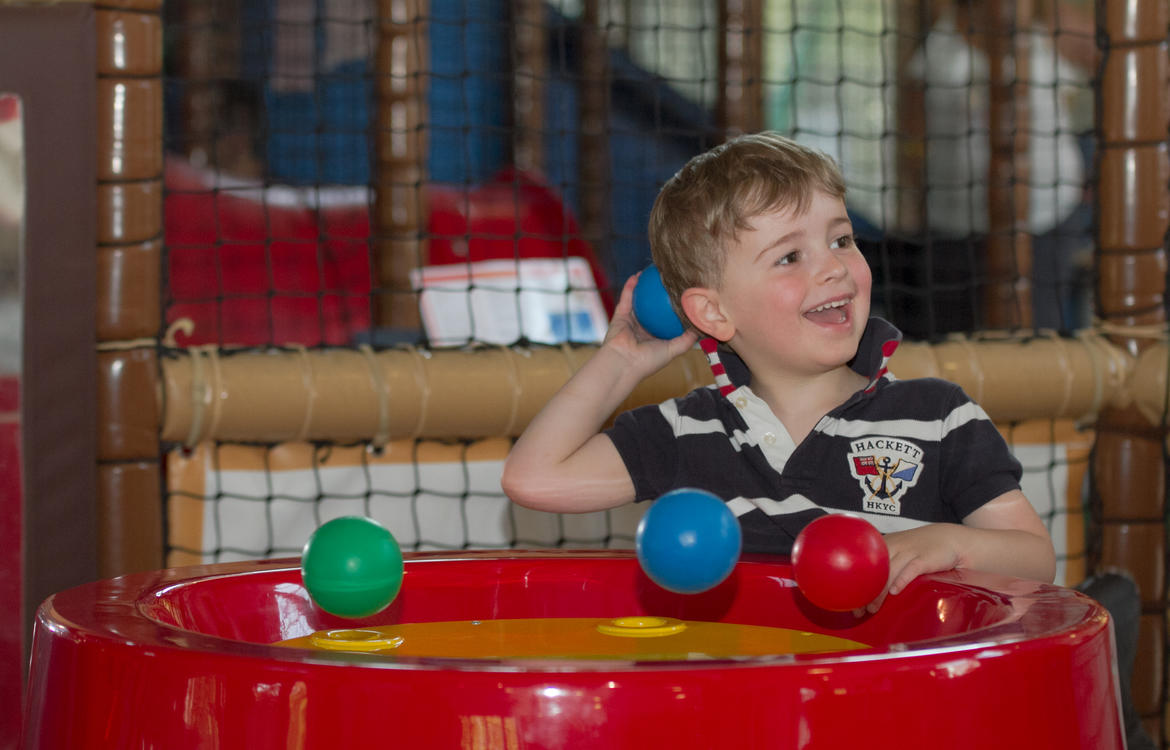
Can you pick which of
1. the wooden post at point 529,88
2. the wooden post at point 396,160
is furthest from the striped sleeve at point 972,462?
the wooden post at point 529,88

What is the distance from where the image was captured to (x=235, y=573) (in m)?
0.88

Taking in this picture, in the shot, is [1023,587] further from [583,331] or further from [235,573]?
[583,331]

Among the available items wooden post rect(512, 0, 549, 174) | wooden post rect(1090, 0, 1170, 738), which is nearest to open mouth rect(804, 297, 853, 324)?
wooden post rect(1090, 0, 1170, 738)

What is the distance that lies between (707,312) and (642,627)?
320 millimetres

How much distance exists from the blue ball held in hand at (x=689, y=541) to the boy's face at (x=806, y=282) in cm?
32

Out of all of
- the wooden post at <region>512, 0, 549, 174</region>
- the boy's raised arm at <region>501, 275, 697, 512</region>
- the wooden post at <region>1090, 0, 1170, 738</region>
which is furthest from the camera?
the wooden post at <region>512, 0, 549, 174</region>

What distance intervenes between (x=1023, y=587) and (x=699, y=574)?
0.21m

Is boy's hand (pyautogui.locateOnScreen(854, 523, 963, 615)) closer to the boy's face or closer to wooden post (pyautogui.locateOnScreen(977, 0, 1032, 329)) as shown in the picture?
the boy's face

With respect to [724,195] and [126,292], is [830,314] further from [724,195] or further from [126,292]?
[126,292]

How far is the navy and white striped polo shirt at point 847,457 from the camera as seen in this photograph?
0.99m

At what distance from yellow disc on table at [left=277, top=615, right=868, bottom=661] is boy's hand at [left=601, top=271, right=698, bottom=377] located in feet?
0.91

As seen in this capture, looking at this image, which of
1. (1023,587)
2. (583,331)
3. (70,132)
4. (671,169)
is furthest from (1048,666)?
(671,169)

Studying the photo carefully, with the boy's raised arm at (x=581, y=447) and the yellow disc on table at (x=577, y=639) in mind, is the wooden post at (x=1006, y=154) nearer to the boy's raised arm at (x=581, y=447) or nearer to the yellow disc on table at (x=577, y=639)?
the boy's raised arm at (x=581, y=447)

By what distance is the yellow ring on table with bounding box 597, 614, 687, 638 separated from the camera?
878 millimetres
